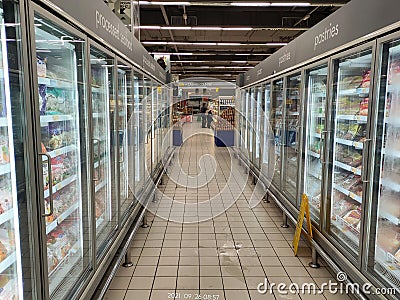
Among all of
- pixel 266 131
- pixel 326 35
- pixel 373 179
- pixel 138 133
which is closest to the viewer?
pixel 373 179

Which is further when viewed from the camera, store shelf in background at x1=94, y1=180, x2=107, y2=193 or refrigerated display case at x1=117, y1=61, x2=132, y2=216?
refrigerated display case at x1=117, y1=61, x2=132, y2=216

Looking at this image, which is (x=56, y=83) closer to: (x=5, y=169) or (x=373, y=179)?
(x=5, y=169)

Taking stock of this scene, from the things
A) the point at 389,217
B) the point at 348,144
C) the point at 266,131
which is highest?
the point at 348,144

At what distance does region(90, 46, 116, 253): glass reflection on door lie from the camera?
127 inches

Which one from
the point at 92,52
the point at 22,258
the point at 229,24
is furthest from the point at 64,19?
the point at 229,24

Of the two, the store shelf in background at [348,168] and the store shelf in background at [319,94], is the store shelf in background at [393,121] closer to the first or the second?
the store shelf in background at [348,168]

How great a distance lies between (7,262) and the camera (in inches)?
68.0

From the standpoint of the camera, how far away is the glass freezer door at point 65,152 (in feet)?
7.50

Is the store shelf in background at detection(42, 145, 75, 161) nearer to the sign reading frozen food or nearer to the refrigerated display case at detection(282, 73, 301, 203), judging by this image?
the sign reading frozen food

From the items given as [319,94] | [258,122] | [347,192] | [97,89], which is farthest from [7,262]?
[258,122]

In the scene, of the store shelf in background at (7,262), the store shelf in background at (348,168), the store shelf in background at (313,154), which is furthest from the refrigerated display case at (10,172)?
the store shelf in background at (313,154)

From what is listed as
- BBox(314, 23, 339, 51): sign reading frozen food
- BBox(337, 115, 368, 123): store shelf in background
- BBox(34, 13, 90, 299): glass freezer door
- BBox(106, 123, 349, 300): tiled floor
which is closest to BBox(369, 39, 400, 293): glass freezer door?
BBox(337, 115, 368, 123): store shelf in background

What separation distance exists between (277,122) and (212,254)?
2883mm

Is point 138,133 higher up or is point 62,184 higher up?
point 138,133
